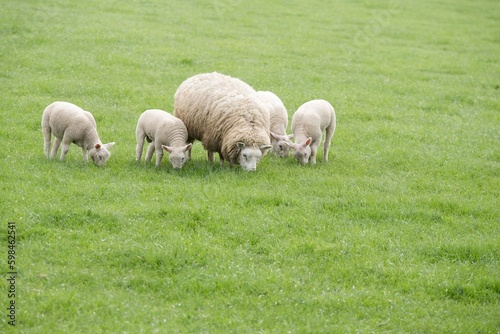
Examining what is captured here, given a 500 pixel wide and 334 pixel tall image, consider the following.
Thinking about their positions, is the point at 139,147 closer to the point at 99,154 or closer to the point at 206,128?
the point at 99,154

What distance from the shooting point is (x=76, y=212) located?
31.6 feet

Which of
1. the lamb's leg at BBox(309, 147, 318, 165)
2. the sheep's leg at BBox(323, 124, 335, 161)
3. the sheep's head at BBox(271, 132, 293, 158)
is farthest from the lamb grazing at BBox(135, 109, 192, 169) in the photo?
the sheep's leg at BBox(323, 124, 335, 161)

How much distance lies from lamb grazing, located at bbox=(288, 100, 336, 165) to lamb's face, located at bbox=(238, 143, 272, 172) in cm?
96

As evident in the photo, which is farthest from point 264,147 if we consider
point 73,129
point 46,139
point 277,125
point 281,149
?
point 46,139

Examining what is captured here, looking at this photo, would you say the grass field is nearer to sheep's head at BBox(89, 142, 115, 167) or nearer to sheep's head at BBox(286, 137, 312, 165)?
sheep's head at BBox(89, 142, 115, 167)

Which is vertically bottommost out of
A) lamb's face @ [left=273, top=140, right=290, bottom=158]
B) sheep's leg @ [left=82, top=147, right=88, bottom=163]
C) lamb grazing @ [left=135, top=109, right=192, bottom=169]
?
sheep's leg @ [left=82, top=147, right=88, bottom=163]

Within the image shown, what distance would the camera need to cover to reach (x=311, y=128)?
43.6ft

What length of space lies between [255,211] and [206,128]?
2.64m

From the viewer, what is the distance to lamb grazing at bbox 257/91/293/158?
13188mm

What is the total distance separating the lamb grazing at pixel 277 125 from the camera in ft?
43.3

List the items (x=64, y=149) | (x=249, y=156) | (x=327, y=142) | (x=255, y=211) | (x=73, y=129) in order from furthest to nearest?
(x=327, y=142)
(x=249, y=156)
(x=64, y=149)
(x=73, y=129)
(x=255, y=211)

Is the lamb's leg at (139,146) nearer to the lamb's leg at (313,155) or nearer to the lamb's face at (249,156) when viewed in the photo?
the lamb's face at (249,156)

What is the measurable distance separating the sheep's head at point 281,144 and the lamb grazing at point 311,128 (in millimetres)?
190

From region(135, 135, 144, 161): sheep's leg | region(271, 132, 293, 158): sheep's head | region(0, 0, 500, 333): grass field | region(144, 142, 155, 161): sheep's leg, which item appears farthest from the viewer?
region(271, 132, 293, 158): sheep's head
